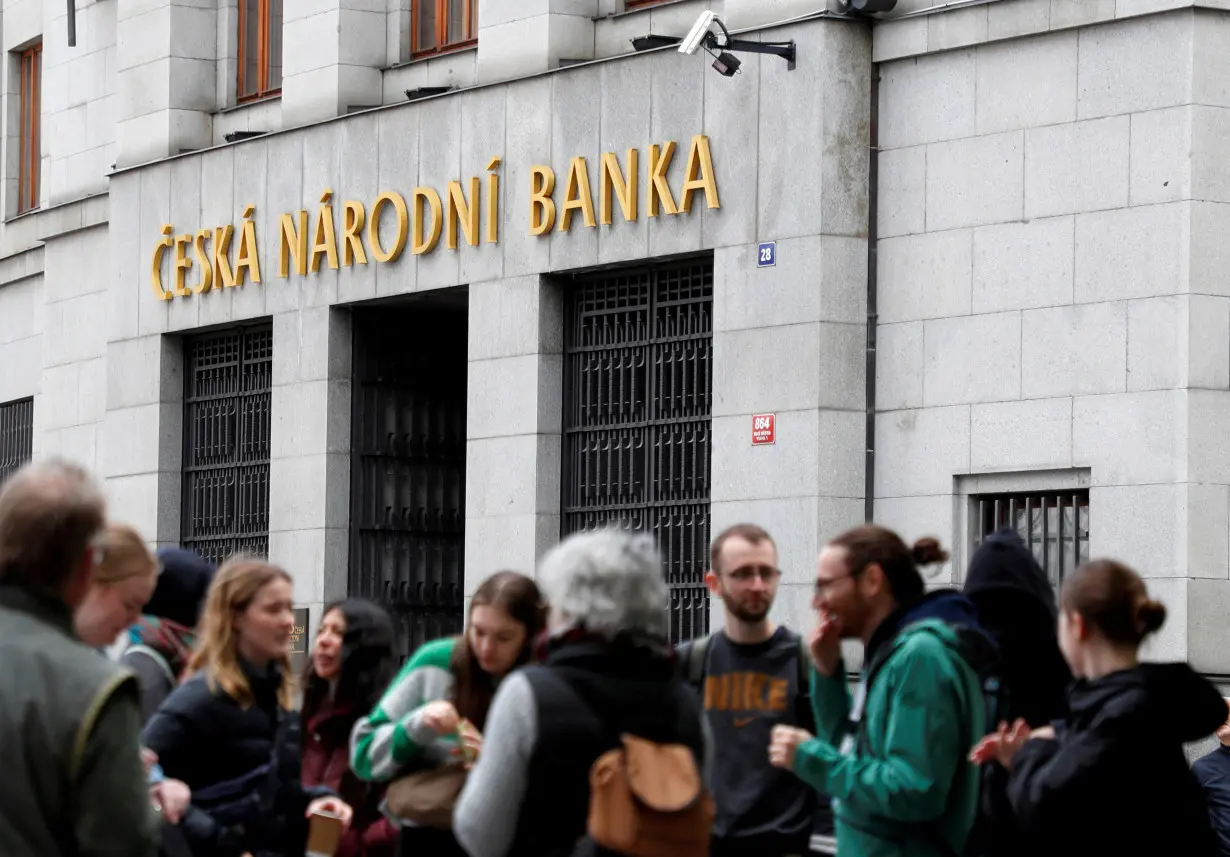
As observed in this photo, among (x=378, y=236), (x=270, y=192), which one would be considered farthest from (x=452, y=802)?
(x=270, y=192)

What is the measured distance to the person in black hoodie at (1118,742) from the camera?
6531 mm

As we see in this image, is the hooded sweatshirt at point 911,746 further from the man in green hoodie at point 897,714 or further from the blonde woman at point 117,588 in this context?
the blonde woman at point 117,588

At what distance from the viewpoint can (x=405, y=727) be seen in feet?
26.0

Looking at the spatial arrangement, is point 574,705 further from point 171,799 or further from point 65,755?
point 171,799

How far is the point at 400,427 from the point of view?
20.4 metres

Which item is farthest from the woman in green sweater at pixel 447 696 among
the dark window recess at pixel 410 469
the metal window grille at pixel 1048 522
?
the dark window recess at pixel 410 469

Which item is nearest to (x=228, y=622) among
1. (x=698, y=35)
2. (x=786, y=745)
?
(x=786, y=745)

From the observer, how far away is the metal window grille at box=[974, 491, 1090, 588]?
14.8m

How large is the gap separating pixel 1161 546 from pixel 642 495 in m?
4.38

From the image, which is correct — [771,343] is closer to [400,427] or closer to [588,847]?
[400,427]

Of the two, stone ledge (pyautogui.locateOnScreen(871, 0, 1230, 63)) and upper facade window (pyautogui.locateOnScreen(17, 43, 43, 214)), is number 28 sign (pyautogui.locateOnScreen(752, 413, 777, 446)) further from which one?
upper facade window (pyautogui.locateOnScreen(17, 43, 43, 214))

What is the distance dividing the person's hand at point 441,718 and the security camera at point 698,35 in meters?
8.75

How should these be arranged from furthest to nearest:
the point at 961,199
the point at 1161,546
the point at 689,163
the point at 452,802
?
1. the point at 689,163
2. the point at 961,199
3. the point at 1161,546
4. the point at 452,802

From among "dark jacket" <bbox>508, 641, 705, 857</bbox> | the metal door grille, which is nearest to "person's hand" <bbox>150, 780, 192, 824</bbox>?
"dark jacket" <bbox>508, 641, 705, 857</bbox>
